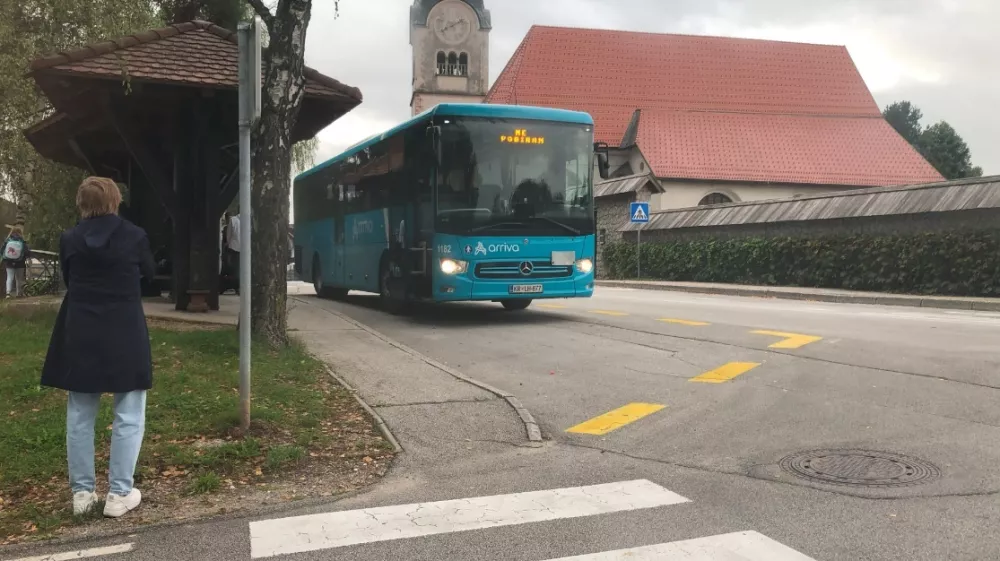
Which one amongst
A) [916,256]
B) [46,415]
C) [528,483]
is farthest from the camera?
[916,256]

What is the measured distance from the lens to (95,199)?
173 inches

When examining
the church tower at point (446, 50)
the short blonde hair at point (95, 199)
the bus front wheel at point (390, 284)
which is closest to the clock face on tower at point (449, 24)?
the church tower at point (446, 50)

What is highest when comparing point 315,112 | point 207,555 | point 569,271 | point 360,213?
point 315,112

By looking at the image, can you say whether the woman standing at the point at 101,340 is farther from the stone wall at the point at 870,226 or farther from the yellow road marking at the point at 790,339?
the stone wall at the point at 870,226

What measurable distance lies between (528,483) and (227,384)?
3639mm

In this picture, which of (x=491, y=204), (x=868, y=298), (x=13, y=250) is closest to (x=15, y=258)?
(x=13, y=250)

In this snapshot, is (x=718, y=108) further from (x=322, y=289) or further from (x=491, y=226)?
(x=491, y=226)

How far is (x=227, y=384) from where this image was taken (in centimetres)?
752

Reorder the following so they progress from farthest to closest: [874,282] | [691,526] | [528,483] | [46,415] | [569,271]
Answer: [874,282] → [569,271] → [46,415] → [528,483] → [691,526]

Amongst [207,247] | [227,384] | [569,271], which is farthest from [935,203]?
[227,384]

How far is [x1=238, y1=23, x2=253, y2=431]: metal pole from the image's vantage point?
18.7 feet

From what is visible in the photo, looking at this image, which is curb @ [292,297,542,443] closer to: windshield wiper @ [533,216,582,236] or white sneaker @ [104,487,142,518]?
white sneaker @ [104,487,142,518]

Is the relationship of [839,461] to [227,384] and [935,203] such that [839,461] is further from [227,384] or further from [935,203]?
[935,203]

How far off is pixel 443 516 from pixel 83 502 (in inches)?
73.3
